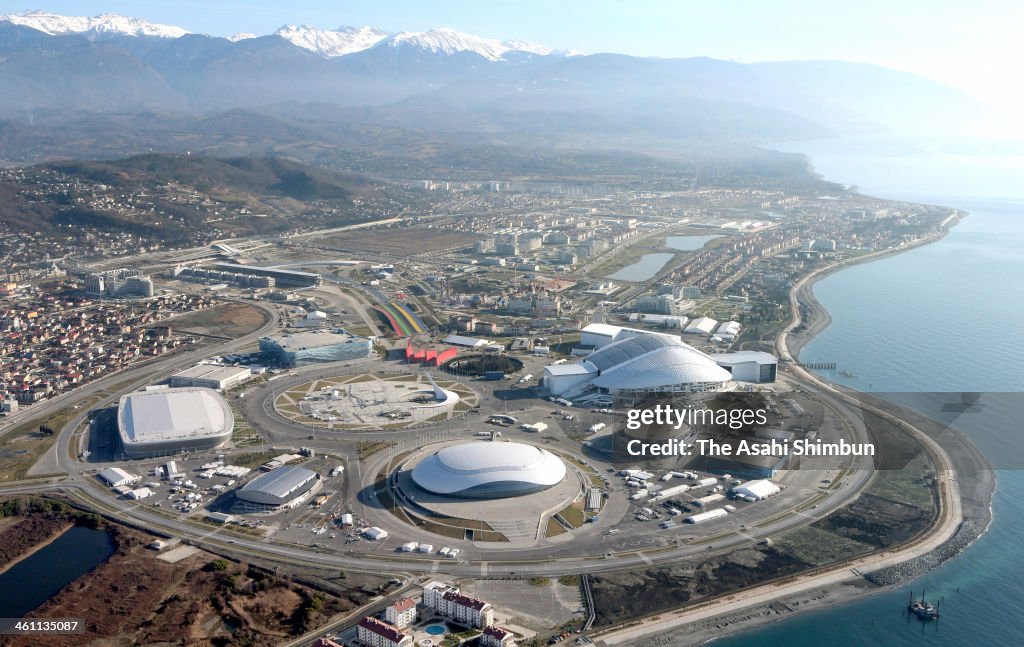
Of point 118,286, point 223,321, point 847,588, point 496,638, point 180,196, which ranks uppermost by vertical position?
point 180,196

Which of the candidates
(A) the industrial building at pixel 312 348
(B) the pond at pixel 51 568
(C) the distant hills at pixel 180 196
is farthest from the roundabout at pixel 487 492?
(C) the distant hills at pixel 180 196

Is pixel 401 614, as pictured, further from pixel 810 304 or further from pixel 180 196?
pixel 180 196

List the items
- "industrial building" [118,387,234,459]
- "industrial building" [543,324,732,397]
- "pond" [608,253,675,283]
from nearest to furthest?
"industrial building" [118,387,234,459], "industrial building" [543,324,732,397], "pond" [608,253,675,283]

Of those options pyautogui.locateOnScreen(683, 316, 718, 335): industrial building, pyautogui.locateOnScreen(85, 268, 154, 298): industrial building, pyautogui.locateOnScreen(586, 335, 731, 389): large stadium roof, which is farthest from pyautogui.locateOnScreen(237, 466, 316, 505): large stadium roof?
pyautogui.locateOnScreen(85, 268, 154, 298): industrial building

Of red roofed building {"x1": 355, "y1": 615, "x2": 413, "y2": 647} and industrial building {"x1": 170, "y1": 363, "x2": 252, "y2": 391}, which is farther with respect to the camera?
industrial building {"x1": 170, "y1": 363, "x2": 252, "y2": 391}

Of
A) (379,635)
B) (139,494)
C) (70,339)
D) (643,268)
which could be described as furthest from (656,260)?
(379,635)

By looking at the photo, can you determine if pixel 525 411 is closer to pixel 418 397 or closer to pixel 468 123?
pixel 418 397

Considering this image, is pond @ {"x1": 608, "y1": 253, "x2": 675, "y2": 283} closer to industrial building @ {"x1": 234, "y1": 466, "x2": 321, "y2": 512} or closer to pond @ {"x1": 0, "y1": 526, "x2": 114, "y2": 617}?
industrial building @ {"x1": 234, "y1": 466, "x2": 321, "y2": 512}
